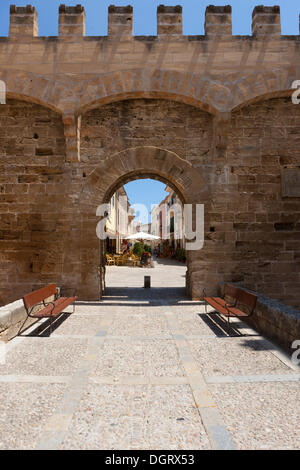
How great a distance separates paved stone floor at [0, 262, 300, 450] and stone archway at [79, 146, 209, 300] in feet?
6.61

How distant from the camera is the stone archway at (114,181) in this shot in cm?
695

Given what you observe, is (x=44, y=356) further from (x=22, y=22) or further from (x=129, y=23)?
(x=22, y=22)

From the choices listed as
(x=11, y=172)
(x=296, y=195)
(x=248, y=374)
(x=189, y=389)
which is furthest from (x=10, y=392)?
(x=296, y=195)

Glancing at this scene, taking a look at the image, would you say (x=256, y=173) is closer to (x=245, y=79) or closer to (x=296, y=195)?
(x=296, y=195)

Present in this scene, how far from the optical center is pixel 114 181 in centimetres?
700

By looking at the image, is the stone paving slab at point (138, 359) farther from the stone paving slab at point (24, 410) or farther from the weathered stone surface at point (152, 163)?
the weathered stone surface at point (152, 163)

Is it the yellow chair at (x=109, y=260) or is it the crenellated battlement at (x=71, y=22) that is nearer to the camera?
the crenellated battlement at (x=71, y=22)

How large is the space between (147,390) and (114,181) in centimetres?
509

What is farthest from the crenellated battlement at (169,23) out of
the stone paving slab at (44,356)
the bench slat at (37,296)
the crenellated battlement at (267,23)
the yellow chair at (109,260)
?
the yellow chair at (109,260)

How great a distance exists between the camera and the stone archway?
6953 mm

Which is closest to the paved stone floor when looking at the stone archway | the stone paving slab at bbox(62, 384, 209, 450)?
the stone paving slab at bbox(62, 384, 209, 450)

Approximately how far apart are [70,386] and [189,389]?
1207 millimetres

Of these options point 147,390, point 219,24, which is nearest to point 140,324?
point 147,390

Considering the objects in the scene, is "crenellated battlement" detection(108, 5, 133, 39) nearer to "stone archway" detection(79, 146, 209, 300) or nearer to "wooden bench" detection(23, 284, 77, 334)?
"stone archway" detection(79, 146, 209, 300)
